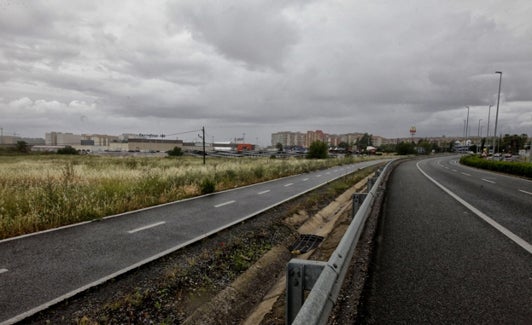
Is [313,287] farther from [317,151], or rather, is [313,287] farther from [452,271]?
[317,151]

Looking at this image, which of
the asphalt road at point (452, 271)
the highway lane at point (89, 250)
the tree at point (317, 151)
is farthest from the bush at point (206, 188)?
the tree at point (317, 151)

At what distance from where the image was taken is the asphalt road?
2.76m

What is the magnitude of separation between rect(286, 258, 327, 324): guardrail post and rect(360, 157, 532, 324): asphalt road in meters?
0.83

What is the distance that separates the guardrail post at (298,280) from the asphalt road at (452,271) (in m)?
0.83

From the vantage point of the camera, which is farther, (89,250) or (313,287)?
(89,250)

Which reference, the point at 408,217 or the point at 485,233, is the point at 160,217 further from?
the point at 485,233

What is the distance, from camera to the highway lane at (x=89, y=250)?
3807mm

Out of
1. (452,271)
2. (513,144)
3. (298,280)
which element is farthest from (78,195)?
(513,144)

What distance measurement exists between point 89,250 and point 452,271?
6257mm

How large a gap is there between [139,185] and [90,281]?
26.5ft

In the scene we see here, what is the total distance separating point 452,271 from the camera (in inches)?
148

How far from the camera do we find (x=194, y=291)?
13.0 ft

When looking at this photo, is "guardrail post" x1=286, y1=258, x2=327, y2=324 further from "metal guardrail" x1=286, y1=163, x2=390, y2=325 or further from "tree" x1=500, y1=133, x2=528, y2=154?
"tree" x1=500, y1=133, x2=528, y2=154

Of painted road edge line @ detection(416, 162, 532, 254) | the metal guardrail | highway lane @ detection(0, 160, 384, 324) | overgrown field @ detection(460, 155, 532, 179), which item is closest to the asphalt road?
painted road edge line @ detection(416, 162, 532, 254)
